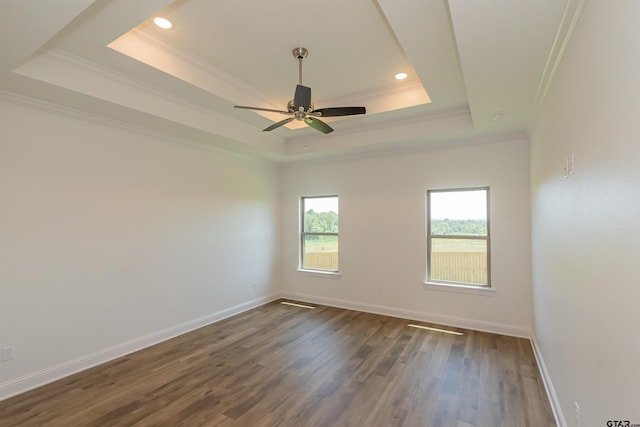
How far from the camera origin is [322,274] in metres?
5.53

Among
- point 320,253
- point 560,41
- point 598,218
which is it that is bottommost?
point 320,253

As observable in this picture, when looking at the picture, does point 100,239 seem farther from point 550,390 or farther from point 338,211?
point 550,390

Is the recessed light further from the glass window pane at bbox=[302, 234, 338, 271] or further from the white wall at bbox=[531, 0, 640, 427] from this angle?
the glass window pane at bbox=[302, 234, 338, 271]

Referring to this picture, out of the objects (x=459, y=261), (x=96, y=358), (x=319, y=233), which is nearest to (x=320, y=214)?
(x=319, y=233)

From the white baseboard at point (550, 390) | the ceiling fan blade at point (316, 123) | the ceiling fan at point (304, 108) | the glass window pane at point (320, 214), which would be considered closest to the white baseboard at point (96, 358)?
the glass window pane at point (320, 214)

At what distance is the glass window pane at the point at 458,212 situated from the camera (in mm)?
4340

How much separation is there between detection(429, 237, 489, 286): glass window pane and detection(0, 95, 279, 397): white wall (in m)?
3.30

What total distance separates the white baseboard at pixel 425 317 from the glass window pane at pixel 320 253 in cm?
59

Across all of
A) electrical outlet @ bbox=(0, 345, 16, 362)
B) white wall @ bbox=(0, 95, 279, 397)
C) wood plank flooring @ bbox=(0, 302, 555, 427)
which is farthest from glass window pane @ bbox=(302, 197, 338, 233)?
electrical outlet @ bbox=(0, 345, 16, 362)

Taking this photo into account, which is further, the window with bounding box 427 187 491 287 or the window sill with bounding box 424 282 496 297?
the window with bounding box 427 187 491 287

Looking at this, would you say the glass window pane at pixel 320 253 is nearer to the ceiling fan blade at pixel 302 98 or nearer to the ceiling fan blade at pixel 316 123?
the ceiling fan blade at pixel 316 123

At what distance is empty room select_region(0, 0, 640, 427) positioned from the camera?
1.69 meters

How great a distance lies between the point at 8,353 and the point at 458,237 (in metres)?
5.30

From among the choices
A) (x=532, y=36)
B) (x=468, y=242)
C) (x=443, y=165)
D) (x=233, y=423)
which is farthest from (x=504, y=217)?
(x=233, y=423)
